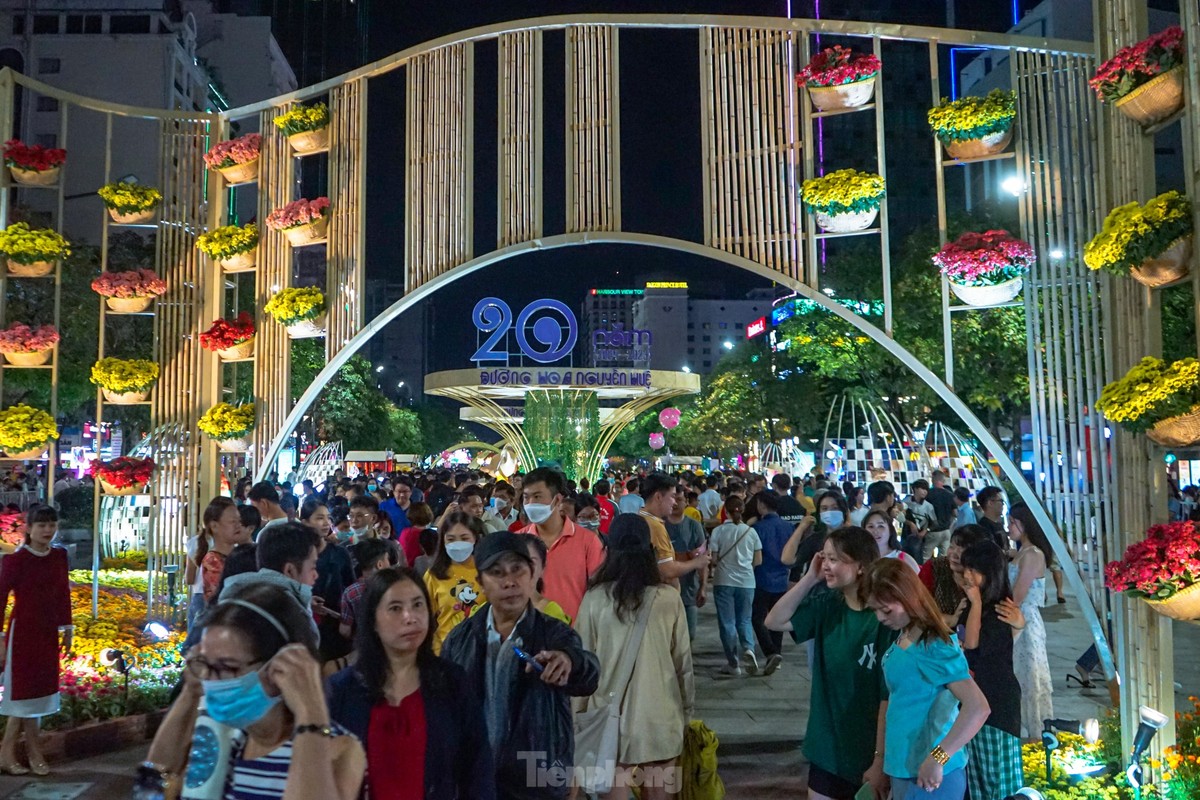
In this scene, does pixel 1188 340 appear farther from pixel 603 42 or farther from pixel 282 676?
pixel 282 676

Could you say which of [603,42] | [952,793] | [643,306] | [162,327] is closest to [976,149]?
[603,42]

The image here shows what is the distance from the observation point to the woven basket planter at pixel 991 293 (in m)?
8.80

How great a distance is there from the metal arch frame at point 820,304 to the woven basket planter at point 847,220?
0.65 meters

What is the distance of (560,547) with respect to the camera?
6465 millimetres

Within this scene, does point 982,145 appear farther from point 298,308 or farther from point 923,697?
point 298,308

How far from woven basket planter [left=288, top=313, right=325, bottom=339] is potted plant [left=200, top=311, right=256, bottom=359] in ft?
1.72

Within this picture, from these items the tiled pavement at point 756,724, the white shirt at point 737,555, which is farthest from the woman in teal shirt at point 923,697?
the white shirt at point 737,555

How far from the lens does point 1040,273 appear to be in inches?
345

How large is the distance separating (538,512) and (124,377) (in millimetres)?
7987

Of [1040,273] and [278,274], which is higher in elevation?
[278,274]

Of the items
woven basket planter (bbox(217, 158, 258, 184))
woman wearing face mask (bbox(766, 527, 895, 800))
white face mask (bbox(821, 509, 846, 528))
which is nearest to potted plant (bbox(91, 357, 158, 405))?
woven basket planter (bbox(217, 158, 258, 184))

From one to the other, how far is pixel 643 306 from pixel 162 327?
14428 centimetres

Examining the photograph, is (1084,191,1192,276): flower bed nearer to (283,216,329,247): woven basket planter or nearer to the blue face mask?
the blue face mask

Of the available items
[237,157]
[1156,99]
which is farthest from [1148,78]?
[237,157]
